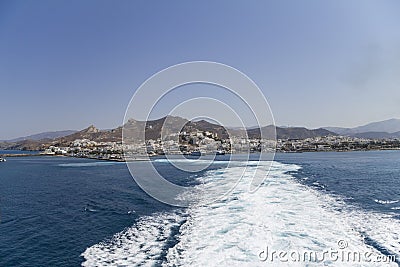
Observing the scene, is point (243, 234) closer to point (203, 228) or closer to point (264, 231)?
point (264, 231)

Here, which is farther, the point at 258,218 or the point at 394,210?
the point at 394,210

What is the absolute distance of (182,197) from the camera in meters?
18.0

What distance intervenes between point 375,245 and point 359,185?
13123 millimetres

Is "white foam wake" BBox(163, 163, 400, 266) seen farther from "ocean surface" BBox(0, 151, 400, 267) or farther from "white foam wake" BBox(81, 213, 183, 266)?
"white foam wake" BBox(81, 213, 183, 266)

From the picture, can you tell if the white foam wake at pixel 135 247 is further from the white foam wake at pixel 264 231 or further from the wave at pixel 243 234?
the white foam wake at pixel 264 231

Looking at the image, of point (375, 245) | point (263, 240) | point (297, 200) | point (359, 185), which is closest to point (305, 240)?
point (263, 240)

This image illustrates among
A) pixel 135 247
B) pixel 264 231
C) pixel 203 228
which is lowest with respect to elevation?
pixel 135 247

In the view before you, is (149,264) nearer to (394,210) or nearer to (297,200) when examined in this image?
(297,200)

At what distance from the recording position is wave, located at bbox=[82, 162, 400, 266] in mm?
8461

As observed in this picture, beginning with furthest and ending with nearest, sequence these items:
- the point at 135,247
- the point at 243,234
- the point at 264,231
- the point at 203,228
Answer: the point at 203,228 < the point at 264,231 < the point at 243,234 < the point at 135,247

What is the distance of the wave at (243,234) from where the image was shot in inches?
333

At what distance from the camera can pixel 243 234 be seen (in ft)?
32.8

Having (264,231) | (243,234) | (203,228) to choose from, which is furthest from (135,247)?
(264,231)

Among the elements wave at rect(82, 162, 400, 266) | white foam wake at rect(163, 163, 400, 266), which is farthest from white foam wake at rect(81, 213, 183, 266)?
white foam wake at rect(163, 163, 400, 266)
